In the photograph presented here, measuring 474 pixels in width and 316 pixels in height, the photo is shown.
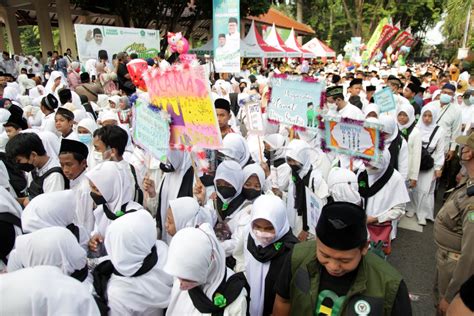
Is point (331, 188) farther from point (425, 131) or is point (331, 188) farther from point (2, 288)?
point (425, 131)

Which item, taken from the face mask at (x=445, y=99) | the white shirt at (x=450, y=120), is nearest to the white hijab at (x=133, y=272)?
the white shirt at (x=450, y=120)

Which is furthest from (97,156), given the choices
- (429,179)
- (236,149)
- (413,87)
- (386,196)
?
(413,87)

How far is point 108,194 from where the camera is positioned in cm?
288

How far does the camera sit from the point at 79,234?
9.02 ft

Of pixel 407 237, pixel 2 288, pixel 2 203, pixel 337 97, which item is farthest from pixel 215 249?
pixel 337 97

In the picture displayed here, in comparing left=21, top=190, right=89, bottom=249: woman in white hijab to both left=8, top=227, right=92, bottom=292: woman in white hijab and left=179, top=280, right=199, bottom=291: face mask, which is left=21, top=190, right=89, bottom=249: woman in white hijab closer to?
A: left=8, top=227, right=92, bottom=292: woman in white hijab

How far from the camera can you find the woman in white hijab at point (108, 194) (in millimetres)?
2852

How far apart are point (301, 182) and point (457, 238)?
4.42 ft

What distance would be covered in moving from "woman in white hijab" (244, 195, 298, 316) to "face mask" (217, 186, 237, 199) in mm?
601

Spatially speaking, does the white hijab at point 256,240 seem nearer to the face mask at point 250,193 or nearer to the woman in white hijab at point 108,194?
the face mask at point 250,193

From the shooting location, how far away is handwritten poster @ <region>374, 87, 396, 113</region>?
5.32 meters

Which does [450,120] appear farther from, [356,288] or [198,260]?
[198,260]

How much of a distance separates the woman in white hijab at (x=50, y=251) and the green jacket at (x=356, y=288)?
1.24m

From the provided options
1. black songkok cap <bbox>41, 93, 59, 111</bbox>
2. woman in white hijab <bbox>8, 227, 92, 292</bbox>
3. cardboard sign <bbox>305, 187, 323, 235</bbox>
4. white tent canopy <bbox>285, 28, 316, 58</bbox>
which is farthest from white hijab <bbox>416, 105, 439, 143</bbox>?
white tent canopy <bbox>285, 28, 316, 58</bbox>
